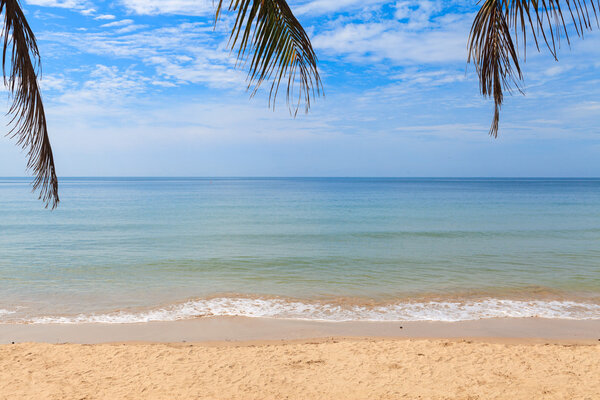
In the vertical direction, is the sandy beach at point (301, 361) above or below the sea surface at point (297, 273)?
above

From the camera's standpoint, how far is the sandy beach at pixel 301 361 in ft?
17.0

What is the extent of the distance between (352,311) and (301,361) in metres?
3.09

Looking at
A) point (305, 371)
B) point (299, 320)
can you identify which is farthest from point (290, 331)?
point (305, 371)

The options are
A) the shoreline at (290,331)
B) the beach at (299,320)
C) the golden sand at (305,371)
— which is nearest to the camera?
the golden sand at (305,371)

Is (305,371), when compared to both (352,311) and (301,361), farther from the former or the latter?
(352,311)

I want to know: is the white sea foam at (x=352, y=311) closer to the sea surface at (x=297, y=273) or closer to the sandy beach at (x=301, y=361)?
the sea surface at (x=297, y=273)

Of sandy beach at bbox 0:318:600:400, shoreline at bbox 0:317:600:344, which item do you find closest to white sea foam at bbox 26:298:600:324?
shoreline at bbox 0:317:600:344

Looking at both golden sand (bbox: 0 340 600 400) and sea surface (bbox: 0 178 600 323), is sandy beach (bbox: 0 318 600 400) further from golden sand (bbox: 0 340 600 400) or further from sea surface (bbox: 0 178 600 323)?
sea surface (bbox: 0 178 600 323)

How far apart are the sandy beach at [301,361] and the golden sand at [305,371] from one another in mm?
14

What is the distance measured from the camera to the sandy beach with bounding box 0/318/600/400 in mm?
5184

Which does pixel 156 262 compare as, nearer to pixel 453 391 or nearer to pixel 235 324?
pixel 235 324

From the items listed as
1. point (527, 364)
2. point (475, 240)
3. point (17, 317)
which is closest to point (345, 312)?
point (527, 364)

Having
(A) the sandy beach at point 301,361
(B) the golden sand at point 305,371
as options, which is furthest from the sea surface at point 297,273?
(B) the golden sand at point 305,371

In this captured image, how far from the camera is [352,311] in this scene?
8938 mm
